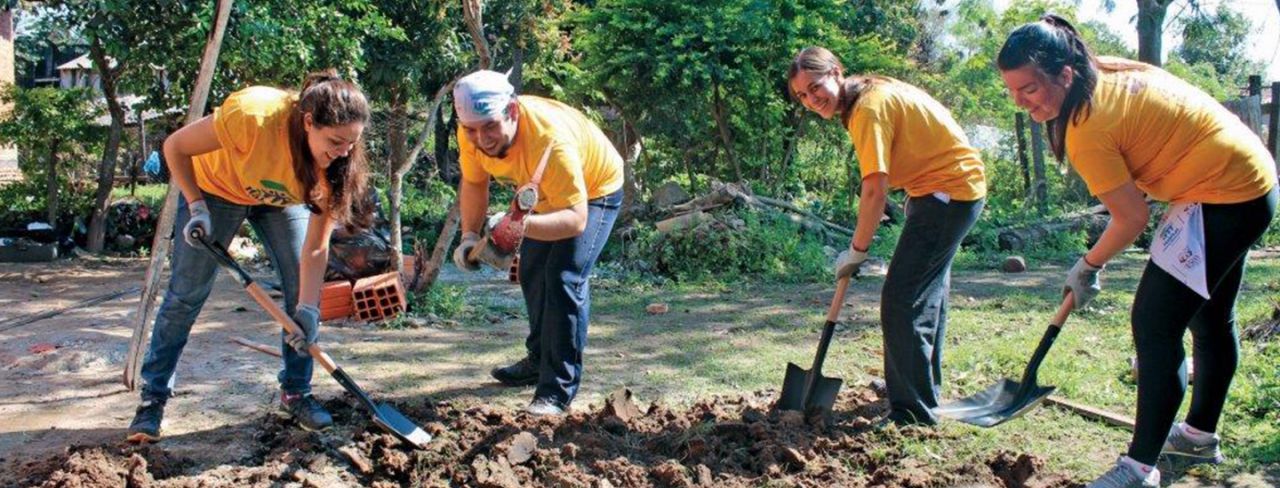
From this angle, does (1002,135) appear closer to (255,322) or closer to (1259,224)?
(255,322)

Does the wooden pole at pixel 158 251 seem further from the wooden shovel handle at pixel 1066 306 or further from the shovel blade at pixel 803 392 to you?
the wooden shovel handle at pixel 1066 306

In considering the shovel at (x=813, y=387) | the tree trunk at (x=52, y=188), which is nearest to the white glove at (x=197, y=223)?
the shovel at (x=813, y=387)

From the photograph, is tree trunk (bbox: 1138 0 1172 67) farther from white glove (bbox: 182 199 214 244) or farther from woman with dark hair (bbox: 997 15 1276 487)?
white glove (bbox: 182 199 214 244)

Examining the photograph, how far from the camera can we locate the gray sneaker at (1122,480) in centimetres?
315

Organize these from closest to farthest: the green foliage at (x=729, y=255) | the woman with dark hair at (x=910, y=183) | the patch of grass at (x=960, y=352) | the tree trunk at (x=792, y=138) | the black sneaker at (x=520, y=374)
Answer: the woman with dark hair at (x=910, y=183) < the patch of grass at (x=960, y=352) < the black sneaker at (x=520, y=374) < the green foliage at (x=729, y=255) < the tree trunk at (x=792, y=138)

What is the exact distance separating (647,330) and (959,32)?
16677 mm

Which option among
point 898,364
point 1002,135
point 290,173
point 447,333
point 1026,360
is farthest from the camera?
point 1002,135

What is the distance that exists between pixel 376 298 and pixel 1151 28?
1160 centimetres

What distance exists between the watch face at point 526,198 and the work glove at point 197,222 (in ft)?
3.61

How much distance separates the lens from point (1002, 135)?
17.5 metres

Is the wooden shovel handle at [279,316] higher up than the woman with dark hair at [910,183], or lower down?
lower down

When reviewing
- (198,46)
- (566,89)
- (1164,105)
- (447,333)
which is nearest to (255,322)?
(447,333)

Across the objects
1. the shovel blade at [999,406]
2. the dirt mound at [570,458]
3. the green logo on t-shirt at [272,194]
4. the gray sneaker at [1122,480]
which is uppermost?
the green logo on t-shirt at [272,194]

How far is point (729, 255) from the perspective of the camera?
948 cm
